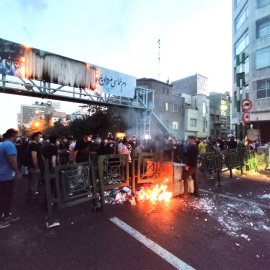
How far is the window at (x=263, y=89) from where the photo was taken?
19.4 meters

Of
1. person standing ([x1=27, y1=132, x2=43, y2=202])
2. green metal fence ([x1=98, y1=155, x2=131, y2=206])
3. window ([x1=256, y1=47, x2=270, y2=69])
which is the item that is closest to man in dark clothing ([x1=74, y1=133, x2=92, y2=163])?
person standing ([x1=27, y1=132, x2=43, y2=202])

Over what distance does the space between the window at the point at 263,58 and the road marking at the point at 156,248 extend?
74.6ft

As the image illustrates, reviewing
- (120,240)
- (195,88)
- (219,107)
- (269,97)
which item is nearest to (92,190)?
(120,240)

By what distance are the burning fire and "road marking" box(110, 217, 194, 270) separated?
1.72 meters

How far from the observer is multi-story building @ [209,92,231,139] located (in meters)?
41.5

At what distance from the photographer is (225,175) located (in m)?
8.97

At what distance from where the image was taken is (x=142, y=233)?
11.5ft

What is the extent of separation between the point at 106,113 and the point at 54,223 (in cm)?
1987

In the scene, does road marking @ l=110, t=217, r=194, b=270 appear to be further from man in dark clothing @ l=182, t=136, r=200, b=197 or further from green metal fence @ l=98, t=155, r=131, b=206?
man in dark clothing @ l=182, t=136, r=200, b=197

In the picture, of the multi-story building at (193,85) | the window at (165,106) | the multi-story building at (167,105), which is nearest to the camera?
the multi-story building at (167,105)

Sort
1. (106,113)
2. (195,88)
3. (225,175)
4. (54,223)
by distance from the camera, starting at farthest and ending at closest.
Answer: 1. (195,88)
2. (106,113)
3. (225,175)
4. (54,223)

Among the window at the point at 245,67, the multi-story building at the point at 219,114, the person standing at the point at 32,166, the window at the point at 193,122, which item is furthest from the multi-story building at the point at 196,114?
the person standing at the point at 32,166

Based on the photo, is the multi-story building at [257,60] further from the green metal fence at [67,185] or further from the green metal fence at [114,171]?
the green metal fence at [67,185]

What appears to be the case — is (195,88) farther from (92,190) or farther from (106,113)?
(92,190)
